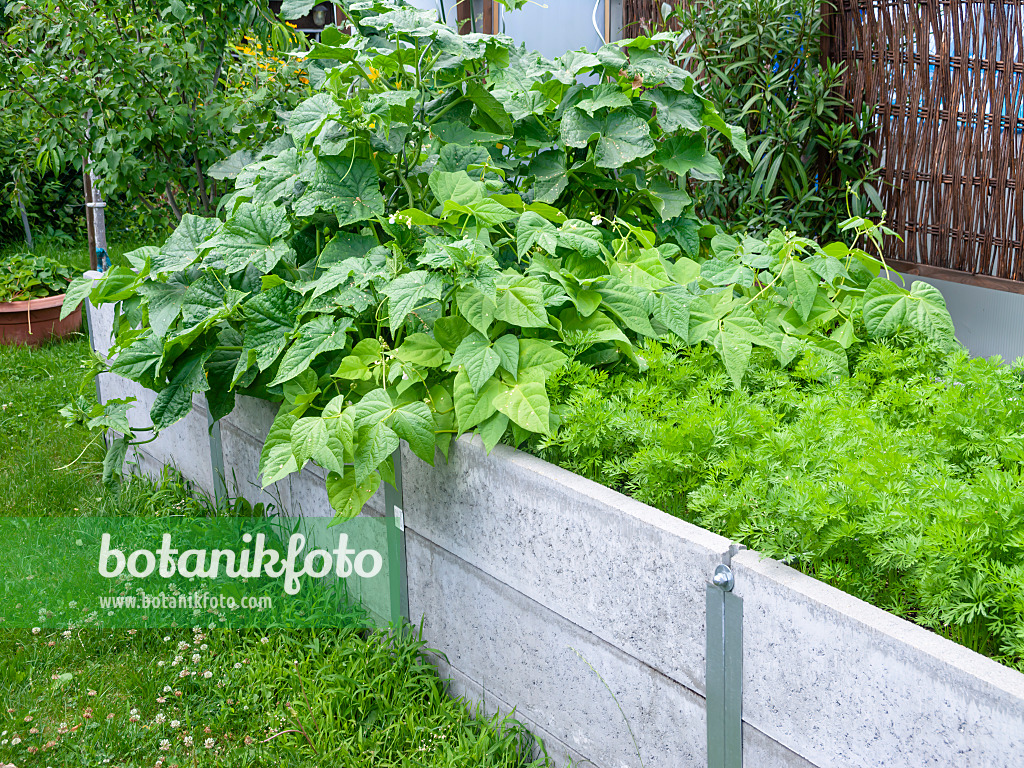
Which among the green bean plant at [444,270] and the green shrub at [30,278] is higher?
the green bean plant at [444,270]

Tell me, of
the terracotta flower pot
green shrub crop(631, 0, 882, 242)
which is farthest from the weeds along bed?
the terracotta flower pot

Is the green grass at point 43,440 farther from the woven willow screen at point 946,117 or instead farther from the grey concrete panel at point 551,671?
the woven willow screen at point 946,117

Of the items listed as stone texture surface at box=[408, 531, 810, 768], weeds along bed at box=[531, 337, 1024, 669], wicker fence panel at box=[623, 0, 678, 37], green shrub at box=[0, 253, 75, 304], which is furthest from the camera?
green shrub at box=[0, 253, 75, 304]

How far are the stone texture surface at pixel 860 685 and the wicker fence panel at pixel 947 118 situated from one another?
2.16 m

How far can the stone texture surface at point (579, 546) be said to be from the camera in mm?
1576

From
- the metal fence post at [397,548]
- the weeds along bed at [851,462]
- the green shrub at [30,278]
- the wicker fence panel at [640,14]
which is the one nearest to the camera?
the weeds along bed at [851,462]

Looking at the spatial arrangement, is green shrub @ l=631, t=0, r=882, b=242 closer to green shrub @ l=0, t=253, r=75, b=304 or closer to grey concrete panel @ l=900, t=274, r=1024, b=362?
grey concrete panel @ l=900, t=274, r=1024, b=362

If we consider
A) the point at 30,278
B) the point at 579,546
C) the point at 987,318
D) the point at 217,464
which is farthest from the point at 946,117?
the point at 30,278

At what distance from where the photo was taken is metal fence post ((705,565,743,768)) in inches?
58.8

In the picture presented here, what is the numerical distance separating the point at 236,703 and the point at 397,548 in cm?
53

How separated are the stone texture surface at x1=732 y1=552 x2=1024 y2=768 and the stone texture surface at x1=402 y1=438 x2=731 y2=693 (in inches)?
4.6

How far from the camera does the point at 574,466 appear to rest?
192 centimetres

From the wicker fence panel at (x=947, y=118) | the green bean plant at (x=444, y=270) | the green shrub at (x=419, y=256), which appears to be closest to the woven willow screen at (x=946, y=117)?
the wicker fence panel at (x=947, y=118)

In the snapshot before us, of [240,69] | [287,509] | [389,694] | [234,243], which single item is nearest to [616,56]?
[234,243]
